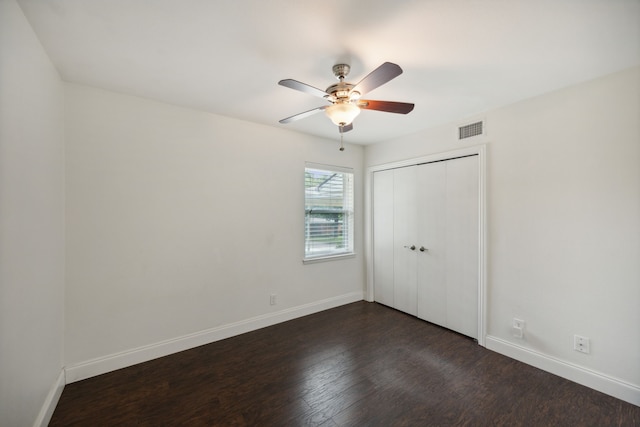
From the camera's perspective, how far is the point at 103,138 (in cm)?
227

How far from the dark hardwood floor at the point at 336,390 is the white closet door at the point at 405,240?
80 cm

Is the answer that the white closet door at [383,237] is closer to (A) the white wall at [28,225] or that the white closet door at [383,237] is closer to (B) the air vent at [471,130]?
(B) the air vent at [471,130]

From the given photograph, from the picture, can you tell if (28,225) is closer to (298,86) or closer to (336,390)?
(298,86)

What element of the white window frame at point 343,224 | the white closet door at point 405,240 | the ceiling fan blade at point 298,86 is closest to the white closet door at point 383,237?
the white closet door at point 405,240

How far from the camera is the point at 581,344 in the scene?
214cm

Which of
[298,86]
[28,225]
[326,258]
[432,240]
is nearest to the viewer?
[28,225]

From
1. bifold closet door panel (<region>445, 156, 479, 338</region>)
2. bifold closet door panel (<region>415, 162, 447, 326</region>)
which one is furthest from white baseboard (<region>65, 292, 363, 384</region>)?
bifold closet door panel (<region>445, 156, 479, 338</region>)

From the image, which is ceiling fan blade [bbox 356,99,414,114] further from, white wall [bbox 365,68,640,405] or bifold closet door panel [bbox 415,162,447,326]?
bifold closet door panel [bbox 415,162,447,326]

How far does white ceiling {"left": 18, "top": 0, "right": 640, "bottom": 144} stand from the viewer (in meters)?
1.38

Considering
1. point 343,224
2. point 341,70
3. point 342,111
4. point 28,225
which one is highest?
point 341,70

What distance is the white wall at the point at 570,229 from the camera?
1.95 metres

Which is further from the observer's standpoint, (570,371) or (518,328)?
(518,328)

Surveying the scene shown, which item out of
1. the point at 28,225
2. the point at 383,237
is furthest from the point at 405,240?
the point at 28,225

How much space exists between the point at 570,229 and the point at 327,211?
254 cm
